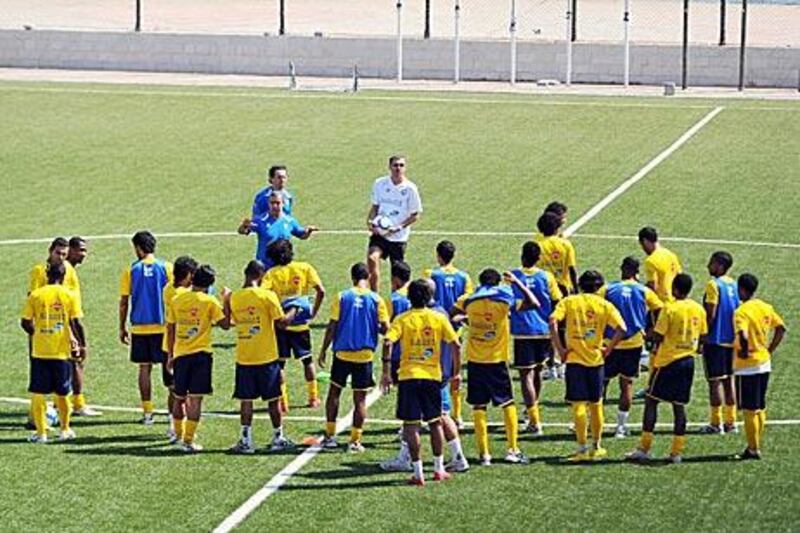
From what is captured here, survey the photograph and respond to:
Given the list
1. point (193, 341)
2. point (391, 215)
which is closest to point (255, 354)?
point (193, 341)

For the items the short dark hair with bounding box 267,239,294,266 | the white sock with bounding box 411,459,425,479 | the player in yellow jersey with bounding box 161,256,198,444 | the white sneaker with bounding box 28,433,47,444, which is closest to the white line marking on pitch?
the short dark hair with bounding box 267,239,294,266

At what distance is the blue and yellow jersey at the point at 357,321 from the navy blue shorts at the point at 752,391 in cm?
343

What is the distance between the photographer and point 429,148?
139 feet

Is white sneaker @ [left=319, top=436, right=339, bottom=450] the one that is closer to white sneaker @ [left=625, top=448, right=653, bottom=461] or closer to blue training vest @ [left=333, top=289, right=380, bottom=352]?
blue training vest @ [left=333, top=289, right=380, bottom=352]

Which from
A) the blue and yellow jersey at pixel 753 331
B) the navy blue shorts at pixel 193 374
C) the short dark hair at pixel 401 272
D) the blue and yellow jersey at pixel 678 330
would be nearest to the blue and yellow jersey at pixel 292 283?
the navy blue shorts at pixel 193 374

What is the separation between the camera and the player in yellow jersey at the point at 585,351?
1883cm

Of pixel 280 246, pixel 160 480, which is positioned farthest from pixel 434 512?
pixel 280 246

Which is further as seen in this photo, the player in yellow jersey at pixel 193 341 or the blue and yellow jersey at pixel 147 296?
the blue and yellow jersey at pixel 147 296

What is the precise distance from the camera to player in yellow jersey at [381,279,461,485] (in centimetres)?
1806

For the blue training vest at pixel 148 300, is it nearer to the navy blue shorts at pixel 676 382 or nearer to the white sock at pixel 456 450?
the white sock at pixel 456 450

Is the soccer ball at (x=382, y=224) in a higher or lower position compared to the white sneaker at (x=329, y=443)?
higher

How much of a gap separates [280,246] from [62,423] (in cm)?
287

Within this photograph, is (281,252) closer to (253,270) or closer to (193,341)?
(253,270)

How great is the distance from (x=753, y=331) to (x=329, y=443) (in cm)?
423
